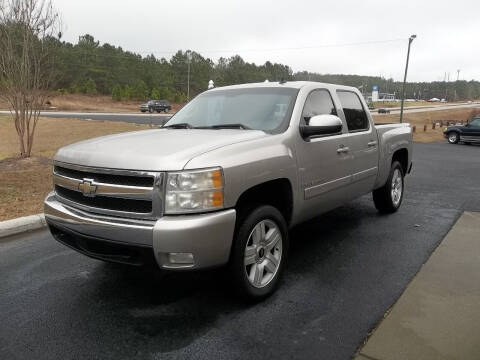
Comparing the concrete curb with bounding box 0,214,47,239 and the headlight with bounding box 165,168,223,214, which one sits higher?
the headlight with bounding box 165,168,223,214

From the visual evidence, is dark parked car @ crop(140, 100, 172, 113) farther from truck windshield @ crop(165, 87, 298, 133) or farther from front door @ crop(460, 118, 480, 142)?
truck windshield @ crop(165, 87, 298, 133)

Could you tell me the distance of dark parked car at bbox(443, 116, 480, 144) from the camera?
20.9 m

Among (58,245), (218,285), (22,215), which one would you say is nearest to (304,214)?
(218,285)

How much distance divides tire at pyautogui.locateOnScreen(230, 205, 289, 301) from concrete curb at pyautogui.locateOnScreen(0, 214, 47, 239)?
338 cm

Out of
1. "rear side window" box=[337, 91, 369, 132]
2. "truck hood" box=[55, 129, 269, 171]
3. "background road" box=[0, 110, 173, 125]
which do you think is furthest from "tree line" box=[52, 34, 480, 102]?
"truck hood" box=[55, 129, 269, 171]

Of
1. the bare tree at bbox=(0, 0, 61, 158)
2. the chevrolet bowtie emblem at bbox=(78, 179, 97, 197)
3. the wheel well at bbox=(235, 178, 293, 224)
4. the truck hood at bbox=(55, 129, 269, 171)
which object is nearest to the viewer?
the truck hood at bbox=(55, 129, 269, 171)

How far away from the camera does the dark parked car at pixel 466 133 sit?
20906mm

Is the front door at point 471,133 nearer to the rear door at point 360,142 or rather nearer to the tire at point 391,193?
the tire at point 391,193

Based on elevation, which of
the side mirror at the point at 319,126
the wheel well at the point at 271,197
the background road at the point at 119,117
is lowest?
the background road at the point at 119,117

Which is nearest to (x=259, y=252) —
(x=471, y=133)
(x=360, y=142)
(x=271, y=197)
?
(x=271, y=197)

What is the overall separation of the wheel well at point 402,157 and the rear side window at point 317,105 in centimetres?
207

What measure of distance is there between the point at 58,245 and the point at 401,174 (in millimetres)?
4914

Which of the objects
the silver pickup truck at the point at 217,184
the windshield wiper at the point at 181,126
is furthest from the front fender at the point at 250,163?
the windshield wiper at the point at 181,126

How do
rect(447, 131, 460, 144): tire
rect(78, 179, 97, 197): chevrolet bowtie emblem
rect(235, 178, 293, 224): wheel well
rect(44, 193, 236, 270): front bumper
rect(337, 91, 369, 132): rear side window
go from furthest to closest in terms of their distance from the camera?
rect(447, 131, 460, 144): tire < rect(337, 91, 369, 132): rear side window < rect(235, 178, 293, 224): wheel well < rect(78, 179, 97, 197): chevrolet bowtie emblem < rect(44, 193, 236, 270): front bumper
